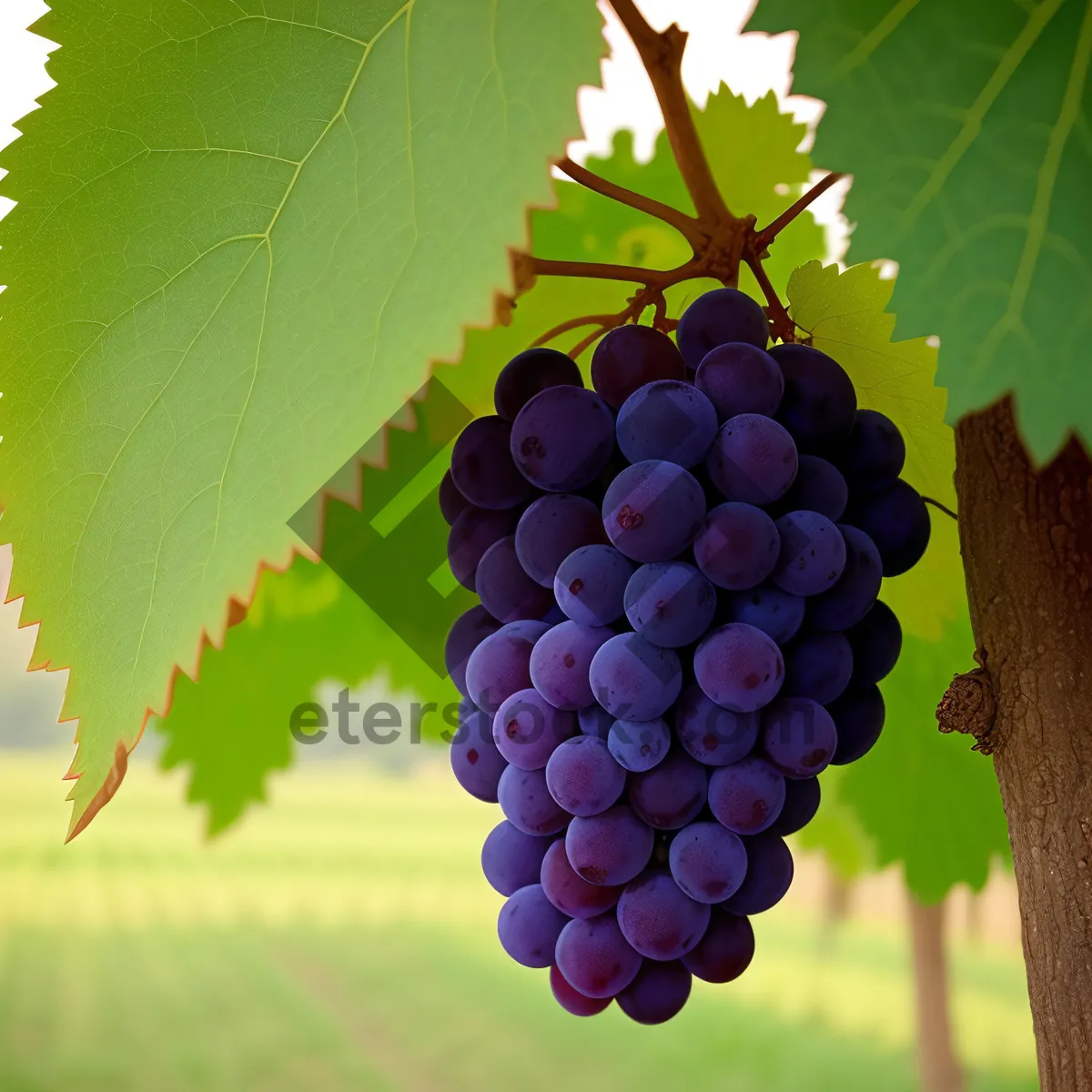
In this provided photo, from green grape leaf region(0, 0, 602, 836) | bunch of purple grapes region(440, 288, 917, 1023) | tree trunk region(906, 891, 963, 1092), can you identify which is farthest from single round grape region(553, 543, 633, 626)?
tree trunk region(906, 891, 963, 1092)

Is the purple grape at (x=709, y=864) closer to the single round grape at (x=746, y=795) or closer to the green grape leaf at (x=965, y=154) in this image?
the single round grape at (x=746, y=795)

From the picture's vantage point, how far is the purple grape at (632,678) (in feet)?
1.07

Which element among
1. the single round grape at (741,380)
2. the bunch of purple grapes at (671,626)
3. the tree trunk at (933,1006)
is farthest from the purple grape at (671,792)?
the tree trunk at (933,1006)

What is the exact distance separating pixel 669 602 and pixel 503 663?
64mm

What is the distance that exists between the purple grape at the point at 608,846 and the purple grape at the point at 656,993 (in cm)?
4

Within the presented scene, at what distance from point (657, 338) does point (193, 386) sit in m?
0.15

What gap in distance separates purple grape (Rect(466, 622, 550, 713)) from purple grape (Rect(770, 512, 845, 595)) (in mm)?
83

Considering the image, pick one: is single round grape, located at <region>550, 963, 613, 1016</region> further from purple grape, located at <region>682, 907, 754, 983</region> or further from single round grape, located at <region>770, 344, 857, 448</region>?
single round grape, located at <region>770, 344, 857, 448</region>

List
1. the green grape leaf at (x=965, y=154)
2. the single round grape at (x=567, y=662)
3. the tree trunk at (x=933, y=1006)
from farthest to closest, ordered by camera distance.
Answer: the tree trunk at (x=933, y=1006) < the single round grape at (x=567, y=662) < the green grape leaf at (x=965, y=154)

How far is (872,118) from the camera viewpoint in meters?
0.24

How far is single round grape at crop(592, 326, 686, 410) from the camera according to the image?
34 centimetres

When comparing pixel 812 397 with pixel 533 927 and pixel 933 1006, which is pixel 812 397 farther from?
pixel 933 1006

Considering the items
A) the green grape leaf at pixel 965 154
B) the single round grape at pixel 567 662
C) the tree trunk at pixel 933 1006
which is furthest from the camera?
the tree trunk at pixel 933 1006

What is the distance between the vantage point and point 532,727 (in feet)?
1.14
